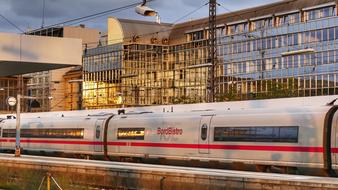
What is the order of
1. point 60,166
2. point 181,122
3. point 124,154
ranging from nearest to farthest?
point 60,166 → point 181,122 → point 124,154

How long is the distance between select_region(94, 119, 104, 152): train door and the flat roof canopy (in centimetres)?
1138

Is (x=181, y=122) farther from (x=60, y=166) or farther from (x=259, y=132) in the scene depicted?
(x=60, y=166)

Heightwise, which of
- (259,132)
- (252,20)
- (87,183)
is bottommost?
(87,183)

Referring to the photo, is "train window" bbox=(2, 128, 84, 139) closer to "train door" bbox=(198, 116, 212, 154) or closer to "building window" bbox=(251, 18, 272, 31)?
"train door" bbox=(198, 116, 212, 154)

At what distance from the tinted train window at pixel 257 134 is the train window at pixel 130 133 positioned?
571 cm

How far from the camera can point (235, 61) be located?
262ft

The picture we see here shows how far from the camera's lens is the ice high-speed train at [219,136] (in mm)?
21156

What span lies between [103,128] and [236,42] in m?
49.0

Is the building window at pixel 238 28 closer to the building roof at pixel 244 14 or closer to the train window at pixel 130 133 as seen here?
the building roof at pixel 244 14

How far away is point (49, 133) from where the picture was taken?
126ft

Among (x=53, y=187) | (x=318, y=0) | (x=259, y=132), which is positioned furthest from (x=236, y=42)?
(x=53, y=187)

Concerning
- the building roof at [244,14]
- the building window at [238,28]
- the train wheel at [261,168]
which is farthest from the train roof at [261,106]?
the building window at [238,28]

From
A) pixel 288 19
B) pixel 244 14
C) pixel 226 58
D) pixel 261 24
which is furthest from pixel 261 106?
pixel 226 58

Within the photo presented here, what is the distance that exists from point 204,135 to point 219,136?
3.12 feet
